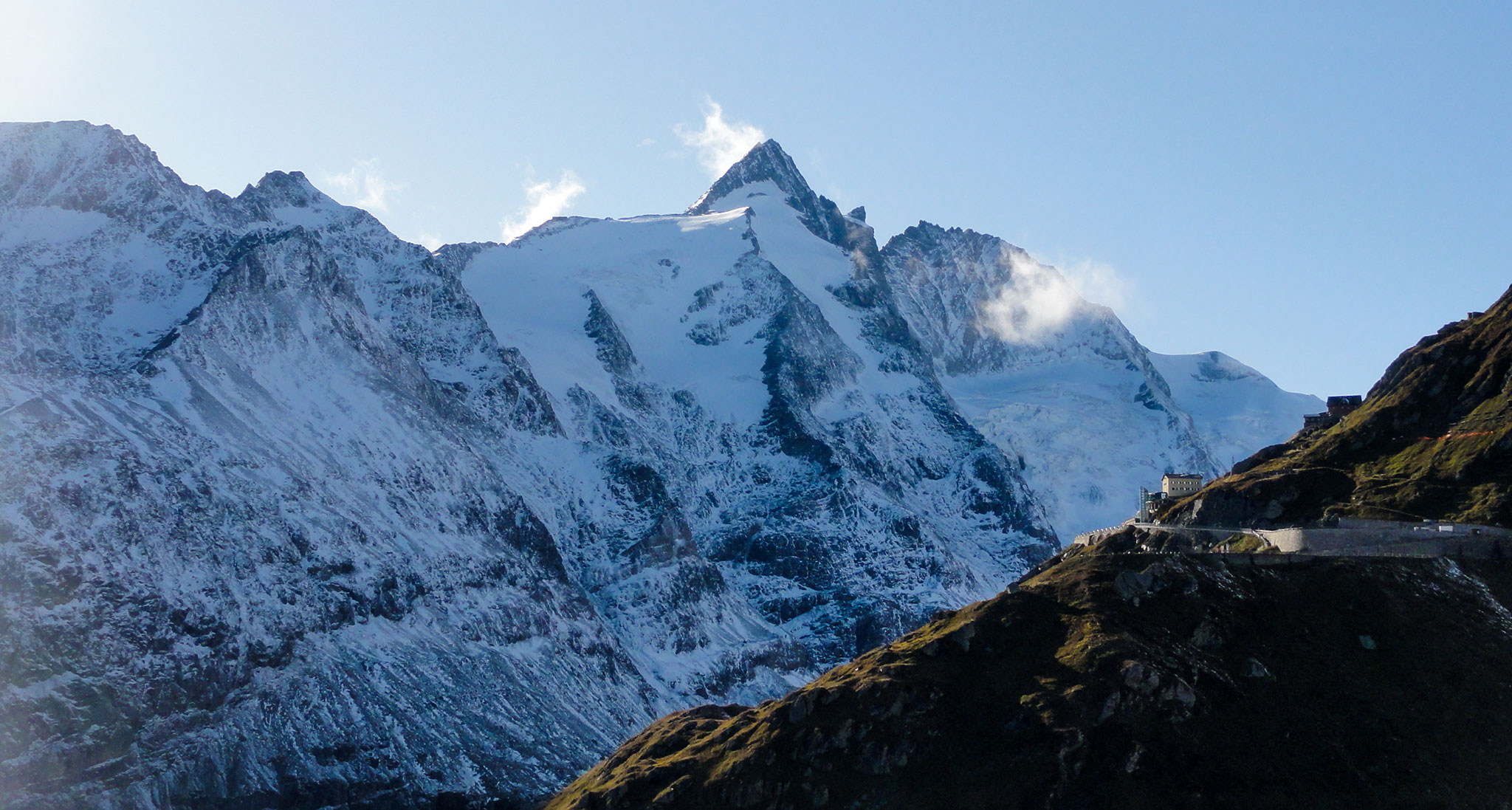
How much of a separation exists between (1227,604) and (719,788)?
51921 millimetres

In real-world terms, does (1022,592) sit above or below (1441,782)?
above

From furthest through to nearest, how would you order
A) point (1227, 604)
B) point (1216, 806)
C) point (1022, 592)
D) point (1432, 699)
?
point (1022, 592) < point (1227, 604) < point (1432, 699) < point (1216, 806)

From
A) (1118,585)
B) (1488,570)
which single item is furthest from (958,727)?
(1488,570)

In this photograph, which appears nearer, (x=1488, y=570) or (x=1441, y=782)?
(x=1441, y=782)

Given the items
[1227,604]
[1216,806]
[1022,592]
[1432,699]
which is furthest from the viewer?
[1022,592]

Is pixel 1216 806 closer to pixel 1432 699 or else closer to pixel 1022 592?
pixel 1432 699

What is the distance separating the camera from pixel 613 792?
6767 inches

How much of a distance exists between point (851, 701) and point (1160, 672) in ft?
100

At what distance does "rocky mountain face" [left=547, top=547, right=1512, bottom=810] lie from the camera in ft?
446

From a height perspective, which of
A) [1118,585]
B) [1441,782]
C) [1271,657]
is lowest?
[1441,782]

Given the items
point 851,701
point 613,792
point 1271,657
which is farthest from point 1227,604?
point 613,792

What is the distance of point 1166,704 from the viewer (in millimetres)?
142000

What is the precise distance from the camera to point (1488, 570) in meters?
160

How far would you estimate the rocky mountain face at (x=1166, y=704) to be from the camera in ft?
446
